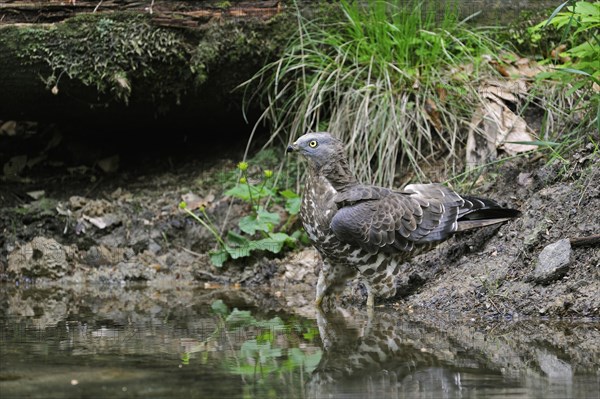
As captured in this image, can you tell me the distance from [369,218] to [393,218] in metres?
0.19

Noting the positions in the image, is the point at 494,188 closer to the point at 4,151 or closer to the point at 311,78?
the point at 311,78

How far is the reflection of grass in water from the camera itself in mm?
3529

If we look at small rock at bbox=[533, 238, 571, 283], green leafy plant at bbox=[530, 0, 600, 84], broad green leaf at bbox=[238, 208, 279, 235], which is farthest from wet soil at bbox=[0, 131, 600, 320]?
green leafy plant at bbox=[530, 0, 600, 84]

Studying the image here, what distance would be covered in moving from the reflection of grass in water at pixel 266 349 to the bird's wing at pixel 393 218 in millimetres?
666

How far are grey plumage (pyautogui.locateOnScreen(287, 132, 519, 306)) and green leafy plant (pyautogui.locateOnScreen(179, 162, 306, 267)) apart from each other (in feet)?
3.90

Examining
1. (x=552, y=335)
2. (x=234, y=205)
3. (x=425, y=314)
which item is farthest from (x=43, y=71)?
(x=552, y=335)

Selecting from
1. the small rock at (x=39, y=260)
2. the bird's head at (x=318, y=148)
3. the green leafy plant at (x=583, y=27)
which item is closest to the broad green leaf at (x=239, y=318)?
the bird's head at (x=318, y=148)

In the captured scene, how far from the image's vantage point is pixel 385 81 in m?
7.07

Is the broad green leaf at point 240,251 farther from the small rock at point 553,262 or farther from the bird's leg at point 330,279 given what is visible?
the small rock at point 553,262

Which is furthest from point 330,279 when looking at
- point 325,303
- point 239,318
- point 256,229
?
point 256,229

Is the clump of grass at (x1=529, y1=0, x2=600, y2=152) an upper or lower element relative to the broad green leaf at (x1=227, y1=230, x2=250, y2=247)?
upper

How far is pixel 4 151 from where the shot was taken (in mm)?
8367

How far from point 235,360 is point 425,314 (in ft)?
5.60

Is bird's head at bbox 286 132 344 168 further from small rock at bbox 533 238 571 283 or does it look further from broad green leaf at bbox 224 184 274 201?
small rock at bbox 533 238 571 283
